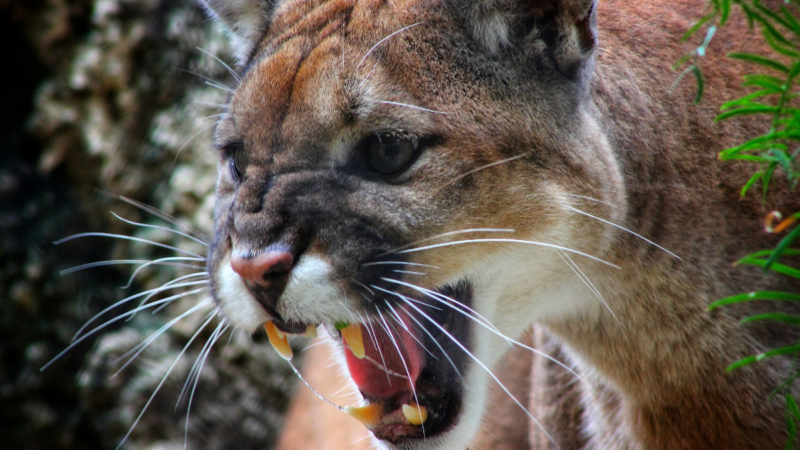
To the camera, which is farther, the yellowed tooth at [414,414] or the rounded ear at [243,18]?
the rounded ear at [243,18]

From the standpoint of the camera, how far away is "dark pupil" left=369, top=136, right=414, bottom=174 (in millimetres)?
2045

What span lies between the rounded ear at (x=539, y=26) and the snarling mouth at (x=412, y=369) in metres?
0.74

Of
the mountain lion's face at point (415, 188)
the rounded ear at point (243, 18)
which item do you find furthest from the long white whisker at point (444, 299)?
the rounded ear at point (243, 18)

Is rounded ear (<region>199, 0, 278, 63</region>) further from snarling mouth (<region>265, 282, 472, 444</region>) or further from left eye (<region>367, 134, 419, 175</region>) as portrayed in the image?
snarling mouth (<region>265, 282, 472, 444</region>)

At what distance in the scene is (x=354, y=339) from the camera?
85.0 inches

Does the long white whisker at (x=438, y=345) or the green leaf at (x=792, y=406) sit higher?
the green leaf at (x=792, y=406)

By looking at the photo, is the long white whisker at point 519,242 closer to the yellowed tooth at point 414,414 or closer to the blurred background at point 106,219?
the yellowed tooth at point 414,414

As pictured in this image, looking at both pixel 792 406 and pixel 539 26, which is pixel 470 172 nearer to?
pixel 539 26

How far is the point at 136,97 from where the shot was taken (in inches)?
213

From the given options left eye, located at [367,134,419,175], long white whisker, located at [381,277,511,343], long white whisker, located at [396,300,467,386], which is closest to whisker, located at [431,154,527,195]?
left eye, located at [367,134,419,175]

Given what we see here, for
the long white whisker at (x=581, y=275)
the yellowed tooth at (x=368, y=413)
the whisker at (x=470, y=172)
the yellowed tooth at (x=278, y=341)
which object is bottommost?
the yellowed tooth at (x=368, y=413)

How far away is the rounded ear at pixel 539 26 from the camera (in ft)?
6.92

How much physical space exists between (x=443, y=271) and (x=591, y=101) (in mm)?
734

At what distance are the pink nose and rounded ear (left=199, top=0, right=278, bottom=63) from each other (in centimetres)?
103
